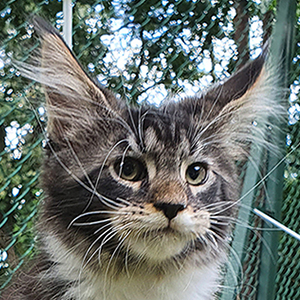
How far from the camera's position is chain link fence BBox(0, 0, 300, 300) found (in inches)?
48.4

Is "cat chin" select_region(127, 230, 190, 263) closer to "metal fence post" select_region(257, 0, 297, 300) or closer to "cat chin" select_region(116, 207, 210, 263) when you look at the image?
"cat chin" select_region(116, 207, 210, 263)

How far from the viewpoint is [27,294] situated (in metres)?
1.05

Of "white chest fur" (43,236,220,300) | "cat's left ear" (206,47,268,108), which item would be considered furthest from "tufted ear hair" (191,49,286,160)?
"white chest fur" (43,236,220,300)

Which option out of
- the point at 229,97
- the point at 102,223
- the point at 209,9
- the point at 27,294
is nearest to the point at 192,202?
the point at 102,223

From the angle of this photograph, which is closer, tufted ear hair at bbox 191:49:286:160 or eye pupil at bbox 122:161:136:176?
eye pupil at bbox 122:161:136:176

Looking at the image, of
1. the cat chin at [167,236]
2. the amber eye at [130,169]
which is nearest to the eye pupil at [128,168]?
the amber eye at [130,169]

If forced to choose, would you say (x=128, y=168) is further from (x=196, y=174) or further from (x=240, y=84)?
(x=240, y=84)

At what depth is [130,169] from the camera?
2.91 feet

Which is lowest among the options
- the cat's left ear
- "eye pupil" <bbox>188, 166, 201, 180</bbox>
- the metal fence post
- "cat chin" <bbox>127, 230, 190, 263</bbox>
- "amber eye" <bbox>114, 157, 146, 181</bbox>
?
the metal fence post

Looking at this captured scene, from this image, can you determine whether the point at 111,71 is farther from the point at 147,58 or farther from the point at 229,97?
the point at 229,97

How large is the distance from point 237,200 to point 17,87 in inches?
28.1

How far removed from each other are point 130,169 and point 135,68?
600 millimetres

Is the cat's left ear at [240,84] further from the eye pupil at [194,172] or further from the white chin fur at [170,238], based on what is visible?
the white chin fur at [170,238]

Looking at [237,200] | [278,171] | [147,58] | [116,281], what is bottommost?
[278,171]
